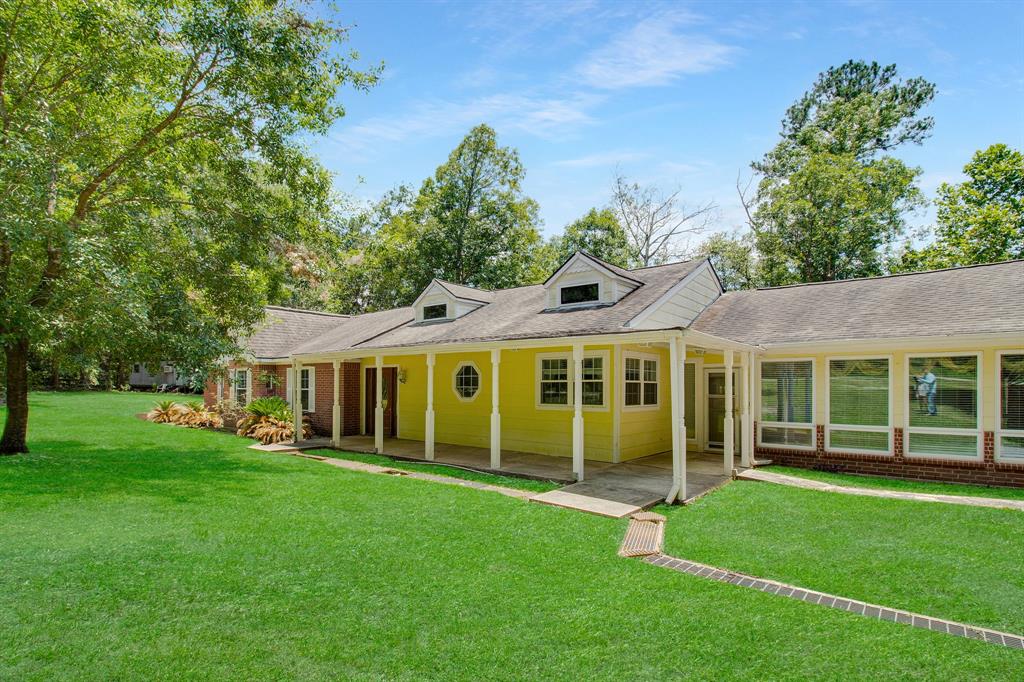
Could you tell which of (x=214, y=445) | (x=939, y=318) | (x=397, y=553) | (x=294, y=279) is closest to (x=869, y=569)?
(x=397, y=553)

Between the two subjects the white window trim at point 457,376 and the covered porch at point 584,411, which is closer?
the covered porch at point 584,411

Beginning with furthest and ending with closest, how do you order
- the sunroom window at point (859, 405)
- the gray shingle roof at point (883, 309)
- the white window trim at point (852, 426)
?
1. the sunroom window at point (859, 405)
2. the white window trim at point (852, 426)
3. the gray shingle roof at point (883, 309)

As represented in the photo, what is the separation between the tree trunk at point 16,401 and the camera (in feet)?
35.5

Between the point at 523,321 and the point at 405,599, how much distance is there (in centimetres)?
778

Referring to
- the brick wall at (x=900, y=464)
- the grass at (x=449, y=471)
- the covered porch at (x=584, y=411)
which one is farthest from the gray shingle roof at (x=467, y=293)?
the brick wall at (x=900, y=464)

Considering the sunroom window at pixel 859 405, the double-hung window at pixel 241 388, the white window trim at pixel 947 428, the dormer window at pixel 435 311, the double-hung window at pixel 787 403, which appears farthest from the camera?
the double-hung window at pixel 241 388

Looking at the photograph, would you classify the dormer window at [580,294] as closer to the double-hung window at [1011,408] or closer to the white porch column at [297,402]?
the double-hung window at [1011,408]

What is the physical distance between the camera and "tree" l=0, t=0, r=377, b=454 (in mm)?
9320

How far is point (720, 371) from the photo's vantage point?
12.5m

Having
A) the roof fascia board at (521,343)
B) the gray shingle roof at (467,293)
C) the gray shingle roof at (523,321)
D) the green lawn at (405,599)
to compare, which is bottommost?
the green lawn at (405,599)

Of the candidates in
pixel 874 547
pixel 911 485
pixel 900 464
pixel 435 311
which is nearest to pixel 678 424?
pixel 874 547

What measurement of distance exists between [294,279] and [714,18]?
2846 centimetres

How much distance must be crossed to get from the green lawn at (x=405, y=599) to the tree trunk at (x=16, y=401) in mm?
4210

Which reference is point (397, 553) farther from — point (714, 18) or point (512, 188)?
point (512, 188)
